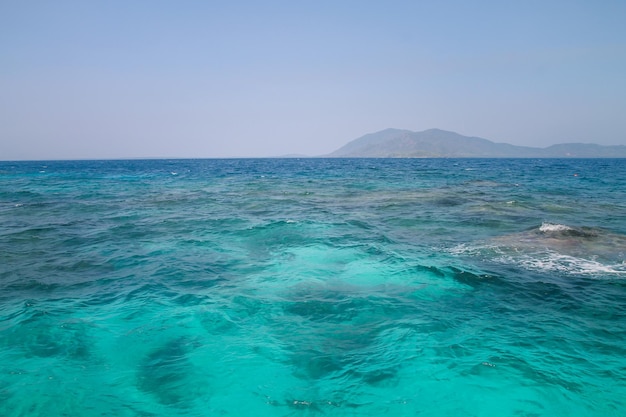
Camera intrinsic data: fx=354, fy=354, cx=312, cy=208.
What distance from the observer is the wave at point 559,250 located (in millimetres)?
12203

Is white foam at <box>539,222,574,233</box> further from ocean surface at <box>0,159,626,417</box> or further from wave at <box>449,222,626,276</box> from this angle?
ocean surface at <box>0,159,626,417</box>

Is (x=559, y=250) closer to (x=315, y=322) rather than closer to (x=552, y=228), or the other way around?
(x=552, y=228)

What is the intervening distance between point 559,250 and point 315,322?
11.2 m

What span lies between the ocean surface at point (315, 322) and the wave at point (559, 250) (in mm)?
113

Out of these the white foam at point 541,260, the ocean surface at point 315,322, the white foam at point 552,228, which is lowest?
the ocean surface at point 315,322

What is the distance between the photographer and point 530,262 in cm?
1274

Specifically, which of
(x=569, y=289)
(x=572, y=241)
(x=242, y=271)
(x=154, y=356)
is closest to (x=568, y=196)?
(x=572, y=241)

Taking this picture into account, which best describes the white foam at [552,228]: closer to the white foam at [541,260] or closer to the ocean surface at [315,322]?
the ocean surface at [315,322]

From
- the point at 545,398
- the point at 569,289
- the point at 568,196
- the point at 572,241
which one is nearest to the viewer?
the point at 545,398

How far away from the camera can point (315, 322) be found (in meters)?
8.73

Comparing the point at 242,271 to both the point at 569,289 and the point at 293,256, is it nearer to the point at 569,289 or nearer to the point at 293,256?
the point at 293,256

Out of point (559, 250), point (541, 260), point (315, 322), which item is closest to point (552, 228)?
point (559, 250)

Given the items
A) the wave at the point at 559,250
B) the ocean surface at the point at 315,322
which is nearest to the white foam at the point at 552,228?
the wave at the point at 559,250

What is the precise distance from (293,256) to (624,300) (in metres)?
10.4
